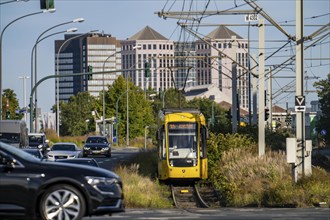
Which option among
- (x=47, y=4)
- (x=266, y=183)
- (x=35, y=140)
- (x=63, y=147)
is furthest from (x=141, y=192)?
(x=35, y=140)

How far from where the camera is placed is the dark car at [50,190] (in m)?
15.2

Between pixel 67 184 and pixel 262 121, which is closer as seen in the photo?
pixel 67 184

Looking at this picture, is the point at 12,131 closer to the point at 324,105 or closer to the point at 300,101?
the point at 300,101

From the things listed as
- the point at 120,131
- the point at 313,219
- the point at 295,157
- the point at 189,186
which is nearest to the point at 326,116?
the point at 120,131

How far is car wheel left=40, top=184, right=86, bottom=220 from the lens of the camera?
15.3 m

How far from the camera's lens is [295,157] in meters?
30.9

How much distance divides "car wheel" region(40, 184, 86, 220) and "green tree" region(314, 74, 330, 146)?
75.9 m

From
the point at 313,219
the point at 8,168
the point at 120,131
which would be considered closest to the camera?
the point at 8,168

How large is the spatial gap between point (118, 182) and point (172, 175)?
2566cm

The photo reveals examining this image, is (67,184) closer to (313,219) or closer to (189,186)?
(313,219)

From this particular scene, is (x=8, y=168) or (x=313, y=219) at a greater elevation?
(x=8, y=168)

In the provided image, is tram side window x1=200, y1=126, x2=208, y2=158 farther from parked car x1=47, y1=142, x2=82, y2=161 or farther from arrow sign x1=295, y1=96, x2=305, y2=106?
arrow sign x1=295, y1=96, x2=305, y2=106

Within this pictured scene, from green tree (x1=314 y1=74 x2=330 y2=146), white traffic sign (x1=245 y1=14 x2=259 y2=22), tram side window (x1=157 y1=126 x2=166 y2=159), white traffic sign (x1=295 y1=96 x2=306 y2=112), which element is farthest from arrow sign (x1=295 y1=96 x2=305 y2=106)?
green tree (x1=314 y1=74 x2=330 y2=146)

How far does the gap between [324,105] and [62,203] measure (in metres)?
83.5
